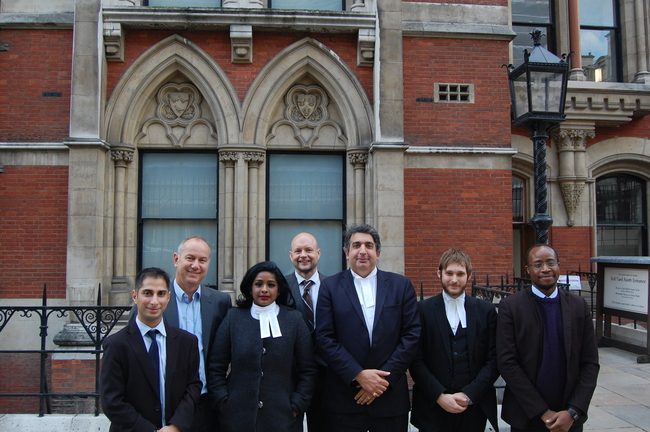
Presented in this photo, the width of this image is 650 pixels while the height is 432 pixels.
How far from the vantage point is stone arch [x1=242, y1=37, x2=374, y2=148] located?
27.1 feet

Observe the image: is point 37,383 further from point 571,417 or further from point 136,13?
point 571,417

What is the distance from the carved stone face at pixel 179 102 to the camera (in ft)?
27.9

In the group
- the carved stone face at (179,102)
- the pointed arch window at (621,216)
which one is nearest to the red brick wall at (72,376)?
the carved stone face at (179,102)

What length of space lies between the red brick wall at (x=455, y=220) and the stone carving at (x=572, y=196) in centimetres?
309

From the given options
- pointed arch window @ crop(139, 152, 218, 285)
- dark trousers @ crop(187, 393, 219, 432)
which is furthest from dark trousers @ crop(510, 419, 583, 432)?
pointed arch window @ crop(139, 152, 218, 285)

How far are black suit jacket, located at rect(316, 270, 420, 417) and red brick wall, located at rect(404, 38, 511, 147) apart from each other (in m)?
5.35

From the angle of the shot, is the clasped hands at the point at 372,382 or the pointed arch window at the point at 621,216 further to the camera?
the pointed arch window at the point at 621,216

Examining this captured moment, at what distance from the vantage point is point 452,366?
142 inches

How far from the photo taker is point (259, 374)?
11.0 feet

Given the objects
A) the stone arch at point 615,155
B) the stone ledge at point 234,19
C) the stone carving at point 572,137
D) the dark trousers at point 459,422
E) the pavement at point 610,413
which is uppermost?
the stone ledge at point 234,19

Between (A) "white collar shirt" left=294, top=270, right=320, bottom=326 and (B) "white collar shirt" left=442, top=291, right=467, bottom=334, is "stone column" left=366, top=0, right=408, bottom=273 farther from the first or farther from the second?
(B) "white collar shirt" left=442, top=291, right=467, bottom=334

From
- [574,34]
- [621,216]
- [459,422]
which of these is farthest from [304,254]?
[621,216]

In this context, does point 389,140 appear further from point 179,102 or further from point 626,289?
point 626,289

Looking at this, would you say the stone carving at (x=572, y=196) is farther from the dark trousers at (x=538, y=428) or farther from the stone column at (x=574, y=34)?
the dark trousers at (x=538, y=428)
